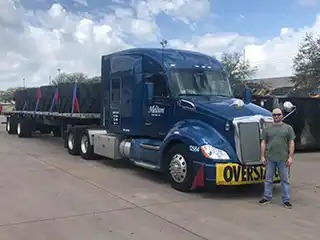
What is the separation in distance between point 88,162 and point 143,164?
10.4ft

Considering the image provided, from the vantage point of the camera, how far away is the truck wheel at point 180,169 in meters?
8.46

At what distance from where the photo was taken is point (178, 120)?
9406 mm

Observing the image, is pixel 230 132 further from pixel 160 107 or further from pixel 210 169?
pixel 160 107

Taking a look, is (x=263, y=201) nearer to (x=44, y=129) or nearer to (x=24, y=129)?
(x=24, y=129)

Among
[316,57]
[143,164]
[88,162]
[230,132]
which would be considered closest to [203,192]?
[230,132]

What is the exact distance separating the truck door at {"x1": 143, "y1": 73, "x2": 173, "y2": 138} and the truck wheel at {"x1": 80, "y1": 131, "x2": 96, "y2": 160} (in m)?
3.35

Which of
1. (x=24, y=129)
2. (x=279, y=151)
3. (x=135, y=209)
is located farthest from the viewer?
(x=24, y=129)

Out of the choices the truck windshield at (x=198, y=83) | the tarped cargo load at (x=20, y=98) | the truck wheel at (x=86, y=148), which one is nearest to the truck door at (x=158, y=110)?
the truck windshield at (x=198, y=83)

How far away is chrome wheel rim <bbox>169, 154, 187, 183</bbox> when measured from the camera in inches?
338

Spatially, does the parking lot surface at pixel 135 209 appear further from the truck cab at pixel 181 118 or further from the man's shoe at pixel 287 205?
the truck cab at pixel 181 118

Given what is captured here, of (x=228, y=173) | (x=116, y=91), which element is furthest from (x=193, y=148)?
(x=116, y=91)

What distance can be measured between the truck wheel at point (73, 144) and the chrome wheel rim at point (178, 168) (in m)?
5.92

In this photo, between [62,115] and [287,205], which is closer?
[287,205]

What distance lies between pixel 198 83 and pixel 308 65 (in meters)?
30.0
